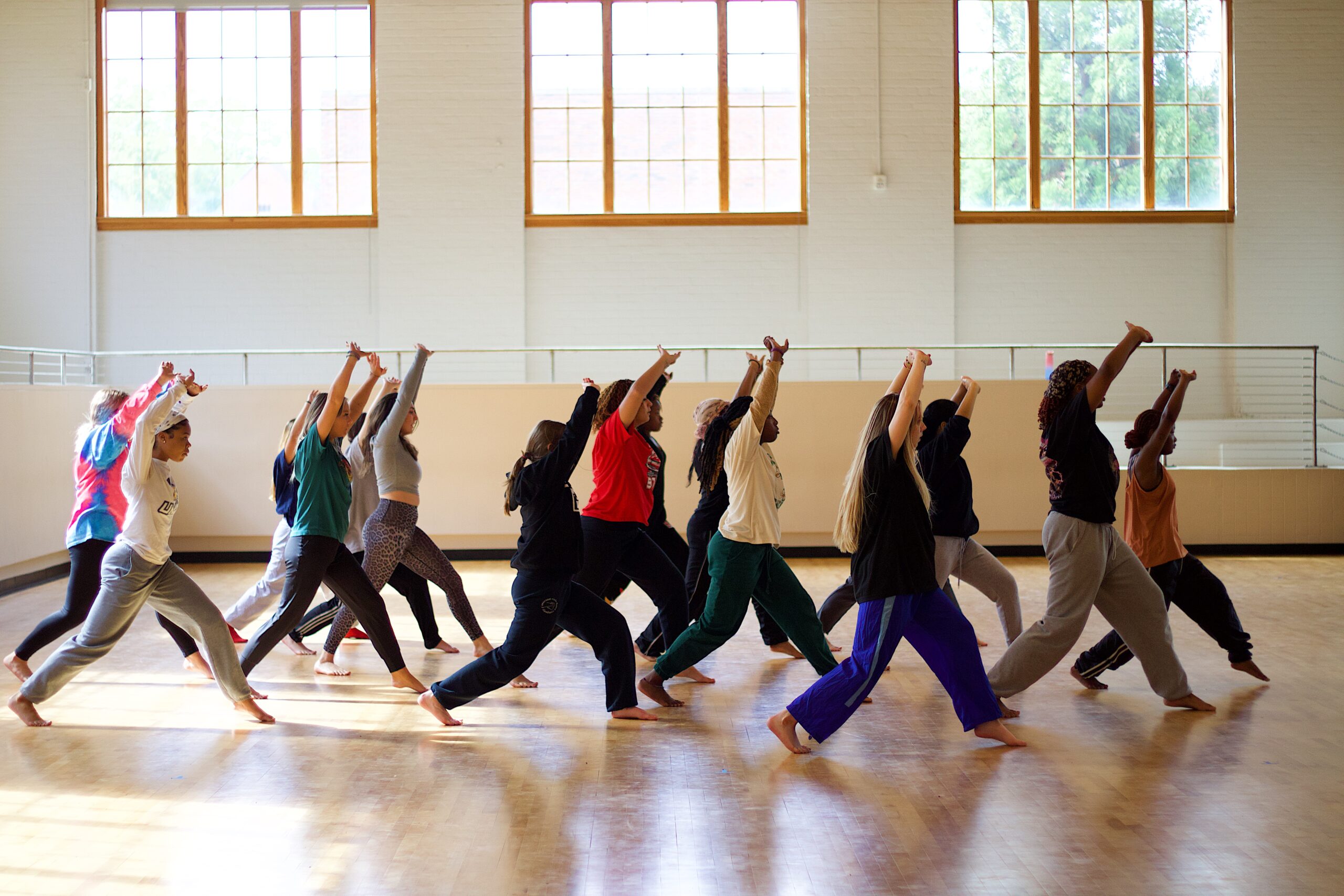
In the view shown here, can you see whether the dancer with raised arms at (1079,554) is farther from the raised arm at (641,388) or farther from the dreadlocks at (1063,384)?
the raised arm at (641,388)

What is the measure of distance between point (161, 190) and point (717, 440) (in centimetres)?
1044

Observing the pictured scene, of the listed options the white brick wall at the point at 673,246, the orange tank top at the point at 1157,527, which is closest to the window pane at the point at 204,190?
the white brick wall at the point at 673,246

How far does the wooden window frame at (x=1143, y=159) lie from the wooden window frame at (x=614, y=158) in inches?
67.6

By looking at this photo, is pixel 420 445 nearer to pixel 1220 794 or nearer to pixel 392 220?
pixel 392 220

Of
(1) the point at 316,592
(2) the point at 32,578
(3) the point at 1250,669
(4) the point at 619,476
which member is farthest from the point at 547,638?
(2) the point at 32,578

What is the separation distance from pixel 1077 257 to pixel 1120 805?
10.1 meters

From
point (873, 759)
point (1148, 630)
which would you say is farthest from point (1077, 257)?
point (873, 759)

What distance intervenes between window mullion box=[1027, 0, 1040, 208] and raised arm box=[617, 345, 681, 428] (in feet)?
30.4

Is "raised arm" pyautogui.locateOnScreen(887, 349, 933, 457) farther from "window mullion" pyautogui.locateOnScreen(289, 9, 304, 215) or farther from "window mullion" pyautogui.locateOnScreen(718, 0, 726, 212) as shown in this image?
"window mullion" pyautogui.locateOnScreen(289, 9, 304, 215)

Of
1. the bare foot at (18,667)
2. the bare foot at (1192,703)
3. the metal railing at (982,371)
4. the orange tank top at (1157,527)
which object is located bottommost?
the bare foot at (1192,703)

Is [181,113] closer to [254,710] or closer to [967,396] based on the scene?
[254,710]

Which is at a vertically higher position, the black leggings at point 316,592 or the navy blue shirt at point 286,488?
the navy blue shirt at point 286,488

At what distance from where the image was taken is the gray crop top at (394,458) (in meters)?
5.47

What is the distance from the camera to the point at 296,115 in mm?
12727
